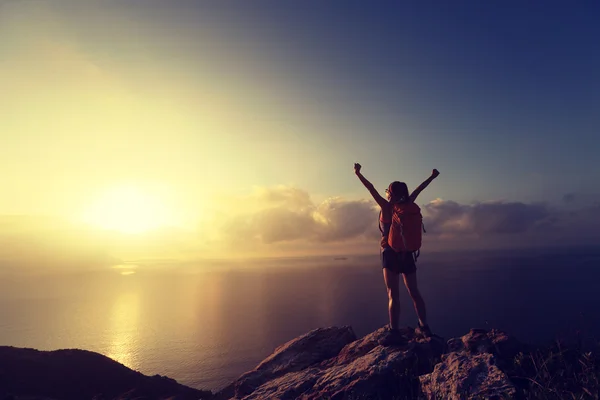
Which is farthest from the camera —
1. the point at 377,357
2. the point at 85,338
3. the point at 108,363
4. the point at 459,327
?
the point at 85,338

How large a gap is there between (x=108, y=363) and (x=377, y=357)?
905 inches

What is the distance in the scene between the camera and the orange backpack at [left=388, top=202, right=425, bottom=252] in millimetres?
8234

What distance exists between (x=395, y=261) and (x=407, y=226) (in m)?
1.06

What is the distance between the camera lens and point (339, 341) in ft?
38.8

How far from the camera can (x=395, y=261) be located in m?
8.62

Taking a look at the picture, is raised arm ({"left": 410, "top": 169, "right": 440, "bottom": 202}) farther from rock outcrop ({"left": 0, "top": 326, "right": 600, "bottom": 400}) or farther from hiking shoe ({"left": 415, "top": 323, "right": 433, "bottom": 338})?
rock outcrop ({"left": 0, "top": 326, "right": 600, "bottom": 400})

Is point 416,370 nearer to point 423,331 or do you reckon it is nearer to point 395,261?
point 423,331

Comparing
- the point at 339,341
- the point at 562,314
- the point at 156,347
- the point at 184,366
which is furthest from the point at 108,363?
the point at 562,314

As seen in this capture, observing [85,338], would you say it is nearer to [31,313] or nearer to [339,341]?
[31,313]

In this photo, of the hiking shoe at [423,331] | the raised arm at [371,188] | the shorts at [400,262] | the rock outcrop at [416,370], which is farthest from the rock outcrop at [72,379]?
the raised arm at [371,188]

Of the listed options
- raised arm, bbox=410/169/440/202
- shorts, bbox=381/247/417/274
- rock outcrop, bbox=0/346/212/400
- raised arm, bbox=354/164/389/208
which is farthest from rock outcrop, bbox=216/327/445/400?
rock outcrop, bbox=0/346/212/400

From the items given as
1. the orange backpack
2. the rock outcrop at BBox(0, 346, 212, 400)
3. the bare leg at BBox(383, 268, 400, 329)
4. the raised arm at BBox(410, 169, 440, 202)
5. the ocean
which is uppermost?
the raised arm at BBox(410, 169, 440, 202)

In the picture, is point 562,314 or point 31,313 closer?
point 562,314

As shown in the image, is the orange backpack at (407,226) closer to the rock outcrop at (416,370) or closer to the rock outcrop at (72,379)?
the rock outcrop at (416,370)
